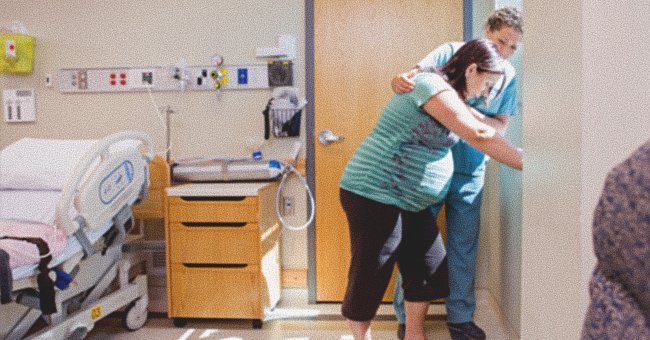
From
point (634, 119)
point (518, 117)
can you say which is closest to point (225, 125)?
point (518, 117)

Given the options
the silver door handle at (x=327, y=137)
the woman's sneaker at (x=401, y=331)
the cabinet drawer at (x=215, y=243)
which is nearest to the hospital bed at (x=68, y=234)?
the cabinet drawer at (x=215, y=243)

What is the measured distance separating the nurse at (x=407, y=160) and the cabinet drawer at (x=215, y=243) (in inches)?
37.0

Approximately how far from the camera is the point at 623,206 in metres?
0.38

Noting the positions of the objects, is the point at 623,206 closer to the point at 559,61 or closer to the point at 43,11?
the point at 559,61

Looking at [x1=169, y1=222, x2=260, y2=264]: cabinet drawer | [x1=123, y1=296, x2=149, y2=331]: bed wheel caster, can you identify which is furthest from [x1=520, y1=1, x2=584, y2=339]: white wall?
[x1=123, y1=296, x2=149, y2=331]: bed wheel caster

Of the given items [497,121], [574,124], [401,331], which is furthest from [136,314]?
[574,124]

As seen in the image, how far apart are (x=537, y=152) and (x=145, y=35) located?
277 centimetres

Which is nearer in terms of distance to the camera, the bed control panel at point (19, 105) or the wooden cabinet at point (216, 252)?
the wooden cabinet at point (216, 252)

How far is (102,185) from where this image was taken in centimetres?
228

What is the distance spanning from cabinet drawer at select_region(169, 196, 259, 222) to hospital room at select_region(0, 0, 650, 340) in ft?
0.03

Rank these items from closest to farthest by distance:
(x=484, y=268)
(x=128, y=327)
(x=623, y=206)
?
1. (x=623, y=206)
2. (x=128, y=327)
3. (x=484, y=268)

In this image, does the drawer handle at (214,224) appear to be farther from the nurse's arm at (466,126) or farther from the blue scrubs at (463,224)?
the nurse's arm at (466,126)

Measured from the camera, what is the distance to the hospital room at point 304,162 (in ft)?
3.30

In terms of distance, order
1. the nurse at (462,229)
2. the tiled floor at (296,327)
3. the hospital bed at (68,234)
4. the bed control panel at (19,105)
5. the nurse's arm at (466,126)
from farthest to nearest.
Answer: the bed control panel at (19,105), the tiled floor at (296,327), the nurse at (462,229), the hospital bed at (68,234), the nurse's arm at (466,126)
